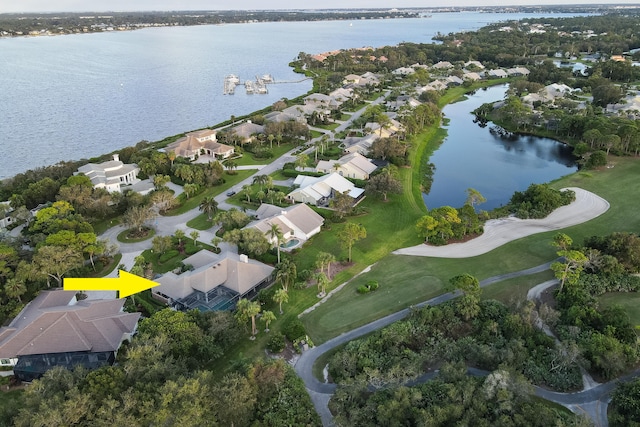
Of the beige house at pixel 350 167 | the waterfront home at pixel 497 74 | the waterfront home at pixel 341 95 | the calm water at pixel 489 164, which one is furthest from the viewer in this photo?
the waterfront home at pixel 497 74

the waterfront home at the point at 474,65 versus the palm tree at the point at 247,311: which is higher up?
the waterfront home at the point at 474,65

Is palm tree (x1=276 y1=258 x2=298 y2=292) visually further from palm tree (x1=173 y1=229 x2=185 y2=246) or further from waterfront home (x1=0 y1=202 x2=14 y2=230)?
waterfront home (x1=0 y1=202 x2=14 y2=230)

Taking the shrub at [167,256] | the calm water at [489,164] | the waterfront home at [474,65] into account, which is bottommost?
the calm water at [489,164]

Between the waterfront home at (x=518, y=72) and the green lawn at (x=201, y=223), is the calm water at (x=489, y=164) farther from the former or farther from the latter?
the waterfront home at (x=518, y=72)

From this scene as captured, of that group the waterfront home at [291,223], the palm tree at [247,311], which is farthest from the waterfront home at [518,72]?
the palm tree at [247,311]

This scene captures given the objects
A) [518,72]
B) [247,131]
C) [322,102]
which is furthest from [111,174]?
[518,72]

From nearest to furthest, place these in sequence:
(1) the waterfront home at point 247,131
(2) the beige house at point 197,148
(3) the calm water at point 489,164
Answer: (3) the calm water at point 489,164, (2) the beige house at point 197,148, (1) the waterfront home at point 247,131
